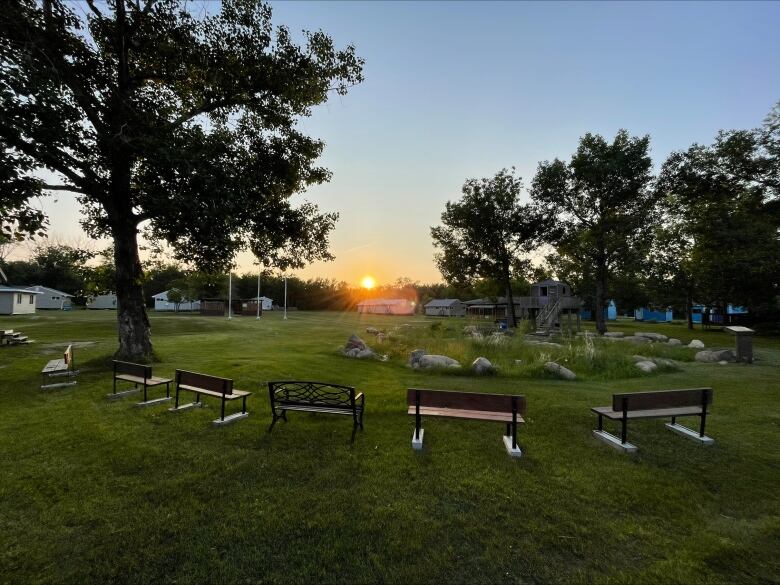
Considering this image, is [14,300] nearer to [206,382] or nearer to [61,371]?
[61,371]

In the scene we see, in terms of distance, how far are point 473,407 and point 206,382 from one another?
16.9ft

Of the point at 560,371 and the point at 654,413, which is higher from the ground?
the point at 654,413

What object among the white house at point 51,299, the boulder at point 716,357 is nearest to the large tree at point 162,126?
the boulder at point 716,357

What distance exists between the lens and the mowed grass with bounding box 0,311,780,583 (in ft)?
10.1

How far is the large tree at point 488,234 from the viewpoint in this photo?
38.8 metres

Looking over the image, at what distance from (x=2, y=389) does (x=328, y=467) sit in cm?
1008

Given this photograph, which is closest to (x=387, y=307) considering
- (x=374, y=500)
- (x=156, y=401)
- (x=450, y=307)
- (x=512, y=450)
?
(x=450, y=307)

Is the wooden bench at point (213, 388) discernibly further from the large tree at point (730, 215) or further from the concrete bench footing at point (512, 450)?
the large tree at point (730, 215)

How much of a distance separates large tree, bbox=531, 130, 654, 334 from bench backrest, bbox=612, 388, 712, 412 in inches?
1110

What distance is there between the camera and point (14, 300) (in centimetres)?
3834

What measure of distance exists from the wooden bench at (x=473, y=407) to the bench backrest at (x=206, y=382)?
3.47m

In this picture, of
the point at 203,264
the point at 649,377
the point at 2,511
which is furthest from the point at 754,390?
the point at 203,264

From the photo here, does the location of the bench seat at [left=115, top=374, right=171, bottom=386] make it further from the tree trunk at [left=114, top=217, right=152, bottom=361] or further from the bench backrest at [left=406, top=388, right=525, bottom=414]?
the bench backrest at [left=406, top=388, right=525, bottom=414]

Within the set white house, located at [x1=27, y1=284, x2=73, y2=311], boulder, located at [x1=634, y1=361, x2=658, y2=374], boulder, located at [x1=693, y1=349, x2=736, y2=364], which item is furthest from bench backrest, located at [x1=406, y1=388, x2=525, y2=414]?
white house, located at [x1=27, y1=284, x2=73, y2=311]
